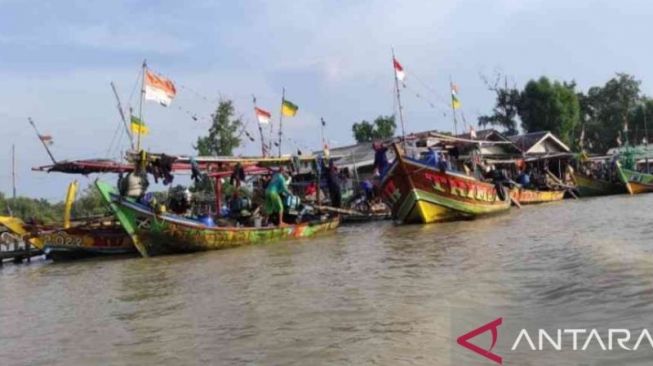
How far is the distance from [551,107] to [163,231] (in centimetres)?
3222

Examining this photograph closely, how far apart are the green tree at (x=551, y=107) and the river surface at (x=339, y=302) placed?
97.2 feet

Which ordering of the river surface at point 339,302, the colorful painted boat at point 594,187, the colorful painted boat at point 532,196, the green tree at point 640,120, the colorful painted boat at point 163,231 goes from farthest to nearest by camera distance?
1. the green tree at point 640,120
2. the colorful painted boat at point 594,187
3. the colorful painted boat at point 532,196
4. the colorful painted boat at point 163,231
5. the river surface at point 339,302

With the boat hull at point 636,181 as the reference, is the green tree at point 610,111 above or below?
above

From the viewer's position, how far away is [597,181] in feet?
94.9

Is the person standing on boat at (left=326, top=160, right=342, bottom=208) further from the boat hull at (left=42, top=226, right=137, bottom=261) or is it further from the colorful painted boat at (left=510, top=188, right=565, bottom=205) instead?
the boat hull at (left=42, top=226, right=137, bottom=261)

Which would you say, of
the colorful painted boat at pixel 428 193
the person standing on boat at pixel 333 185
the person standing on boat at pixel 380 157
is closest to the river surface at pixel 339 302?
the colorful painted boat at pixel 428 193

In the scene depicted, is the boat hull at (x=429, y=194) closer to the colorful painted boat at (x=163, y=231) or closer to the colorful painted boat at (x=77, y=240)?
the colorful painted boat at (x=163, y=231)

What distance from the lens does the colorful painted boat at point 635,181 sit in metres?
28.2

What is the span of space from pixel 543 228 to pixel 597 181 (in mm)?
17183

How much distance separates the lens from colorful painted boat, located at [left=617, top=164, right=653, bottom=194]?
92.7 feet

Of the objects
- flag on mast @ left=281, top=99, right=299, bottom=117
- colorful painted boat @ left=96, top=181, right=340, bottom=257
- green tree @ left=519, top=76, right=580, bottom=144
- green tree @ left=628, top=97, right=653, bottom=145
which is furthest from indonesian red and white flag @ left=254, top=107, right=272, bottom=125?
green tree @ left=628, top=97, right=653, bottom=145

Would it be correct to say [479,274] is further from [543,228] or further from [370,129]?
[370,129]

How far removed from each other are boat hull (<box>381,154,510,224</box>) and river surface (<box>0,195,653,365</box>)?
4793 mm

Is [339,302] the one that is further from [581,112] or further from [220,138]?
[581,112]
